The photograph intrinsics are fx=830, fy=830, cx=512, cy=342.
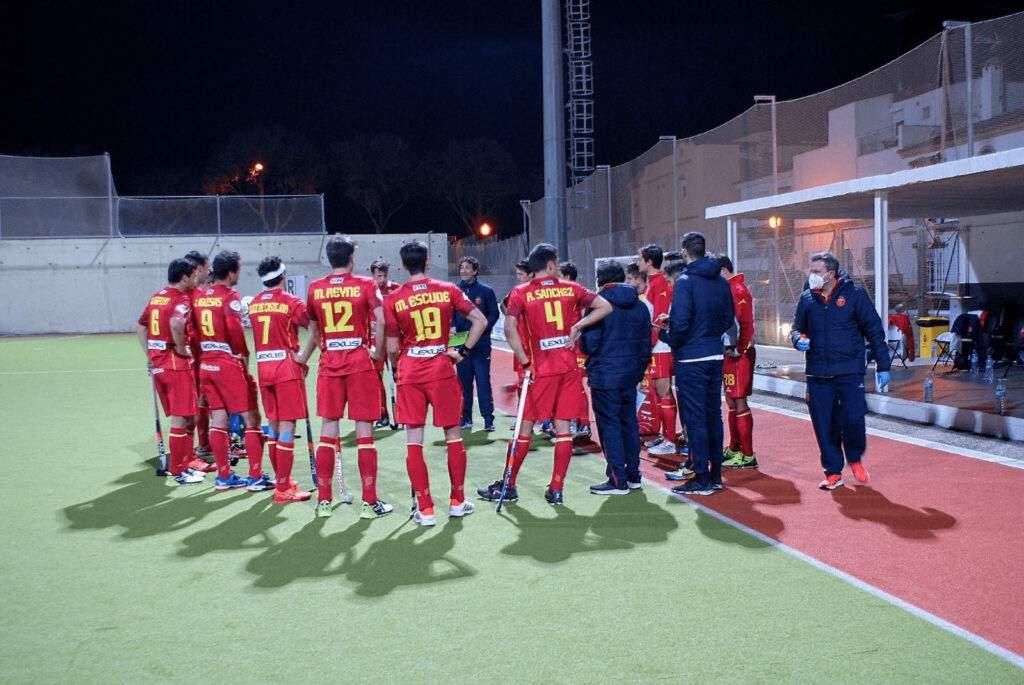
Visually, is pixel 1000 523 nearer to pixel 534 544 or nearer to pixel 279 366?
pixel 534 544

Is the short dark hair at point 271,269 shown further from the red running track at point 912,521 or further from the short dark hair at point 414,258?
the red running track at point 912,521

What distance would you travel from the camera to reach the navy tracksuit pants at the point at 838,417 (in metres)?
6.66

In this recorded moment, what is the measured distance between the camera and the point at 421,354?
19.2 ft

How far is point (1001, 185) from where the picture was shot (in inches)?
402

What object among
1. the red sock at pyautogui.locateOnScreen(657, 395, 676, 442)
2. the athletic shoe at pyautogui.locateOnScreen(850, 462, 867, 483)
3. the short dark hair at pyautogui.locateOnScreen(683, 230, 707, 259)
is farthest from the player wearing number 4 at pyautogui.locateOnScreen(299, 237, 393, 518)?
the athletic shoe at pyautogui.locateOnScreen(850, 462, 867, 483)

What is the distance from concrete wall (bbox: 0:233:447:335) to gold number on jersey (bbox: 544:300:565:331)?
26.1 metres

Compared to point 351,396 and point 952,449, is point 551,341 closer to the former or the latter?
point 351,396

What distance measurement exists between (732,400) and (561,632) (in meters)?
4.01

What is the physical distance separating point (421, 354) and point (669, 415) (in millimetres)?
3245

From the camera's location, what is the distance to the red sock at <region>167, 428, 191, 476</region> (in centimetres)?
745

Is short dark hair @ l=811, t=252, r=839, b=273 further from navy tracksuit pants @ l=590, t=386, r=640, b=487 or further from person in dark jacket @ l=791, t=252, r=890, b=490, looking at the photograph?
navy tracksuit pants @ l=590, t=386, r=640, b=487

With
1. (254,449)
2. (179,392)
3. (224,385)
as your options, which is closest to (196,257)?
(179,392)

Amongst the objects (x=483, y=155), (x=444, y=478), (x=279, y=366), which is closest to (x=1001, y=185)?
(x=444, y=478)

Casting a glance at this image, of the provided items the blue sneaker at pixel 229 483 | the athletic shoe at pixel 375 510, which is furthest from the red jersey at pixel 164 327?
the athletic shoe at pixel 375 510
